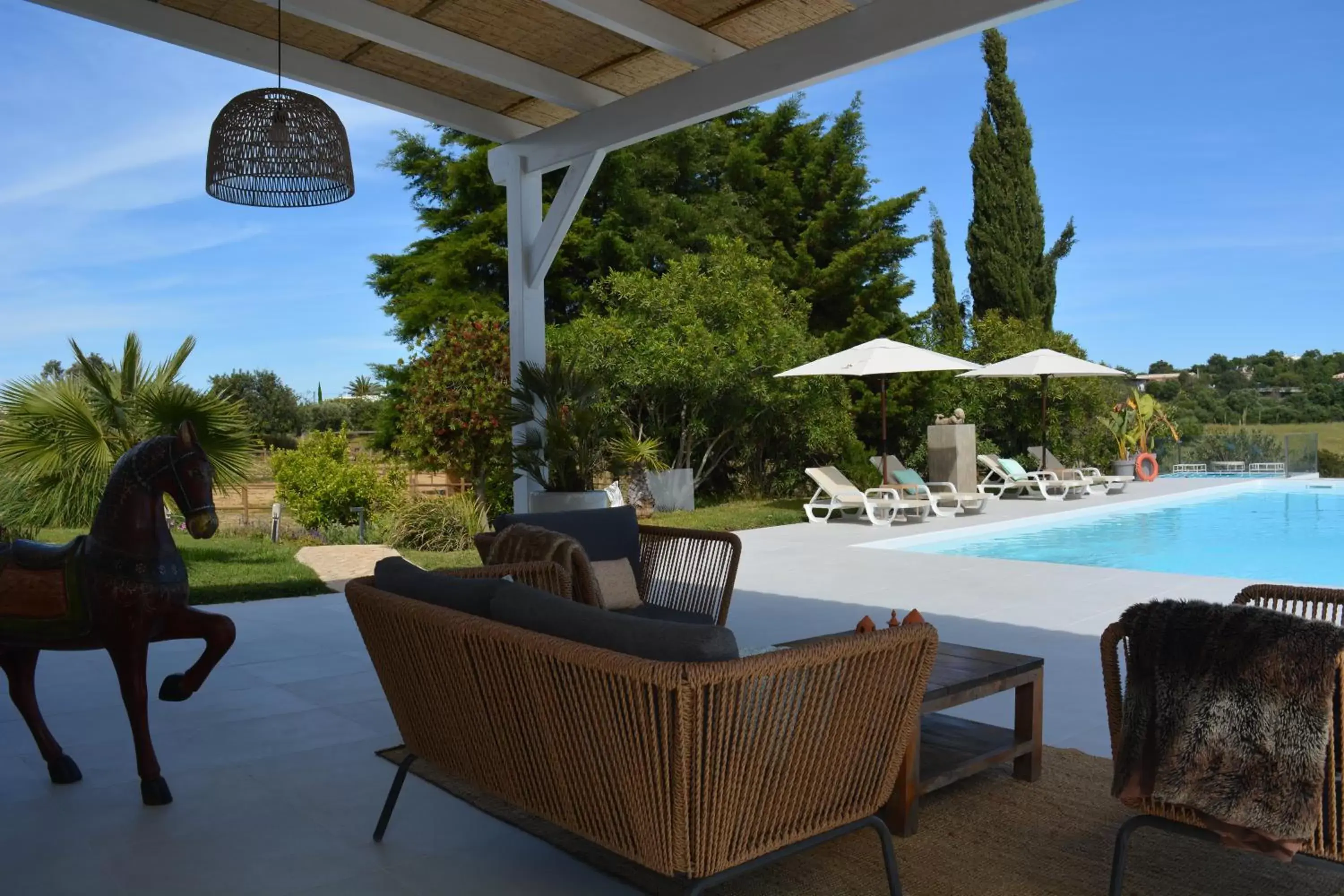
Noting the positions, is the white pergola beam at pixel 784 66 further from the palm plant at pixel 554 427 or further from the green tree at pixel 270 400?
the green tree at pixel 270 400

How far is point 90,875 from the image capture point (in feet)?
9.04

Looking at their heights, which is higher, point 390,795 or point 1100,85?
point 1100,85

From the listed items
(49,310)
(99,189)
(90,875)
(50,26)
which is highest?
(50,26)

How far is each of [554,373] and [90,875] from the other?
18.2 ft

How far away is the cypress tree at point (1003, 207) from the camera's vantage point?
20.4m

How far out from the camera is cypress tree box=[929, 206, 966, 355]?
20359 millimetres

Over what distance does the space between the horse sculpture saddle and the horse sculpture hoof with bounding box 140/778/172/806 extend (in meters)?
0.53

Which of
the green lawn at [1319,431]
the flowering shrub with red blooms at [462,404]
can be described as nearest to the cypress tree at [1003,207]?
the green lawn at [1319,431]

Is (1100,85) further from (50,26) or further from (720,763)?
(720,763)

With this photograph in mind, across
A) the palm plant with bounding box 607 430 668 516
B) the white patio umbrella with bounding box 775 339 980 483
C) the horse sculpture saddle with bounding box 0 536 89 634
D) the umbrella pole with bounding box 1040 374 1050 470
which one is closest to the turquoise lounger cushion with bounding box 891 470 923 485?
the white patio umbrella with bounding box 775 339 980 483

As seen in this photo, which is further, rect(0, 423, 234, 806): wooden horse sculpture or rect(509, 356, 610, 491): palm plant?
rect(509, 356, 610, 491): palm plant

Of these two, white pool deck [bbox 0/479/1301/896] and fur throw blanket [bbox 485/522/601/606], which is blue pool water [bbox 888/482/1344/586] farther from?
fur throw blanket [bbox 485/522/601/606]

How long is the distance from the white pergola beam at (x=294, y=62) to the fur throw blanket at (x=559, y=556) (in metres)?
4.04

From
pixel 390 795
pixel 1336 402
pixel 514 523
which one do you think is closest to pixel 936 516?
pixel 514 523
